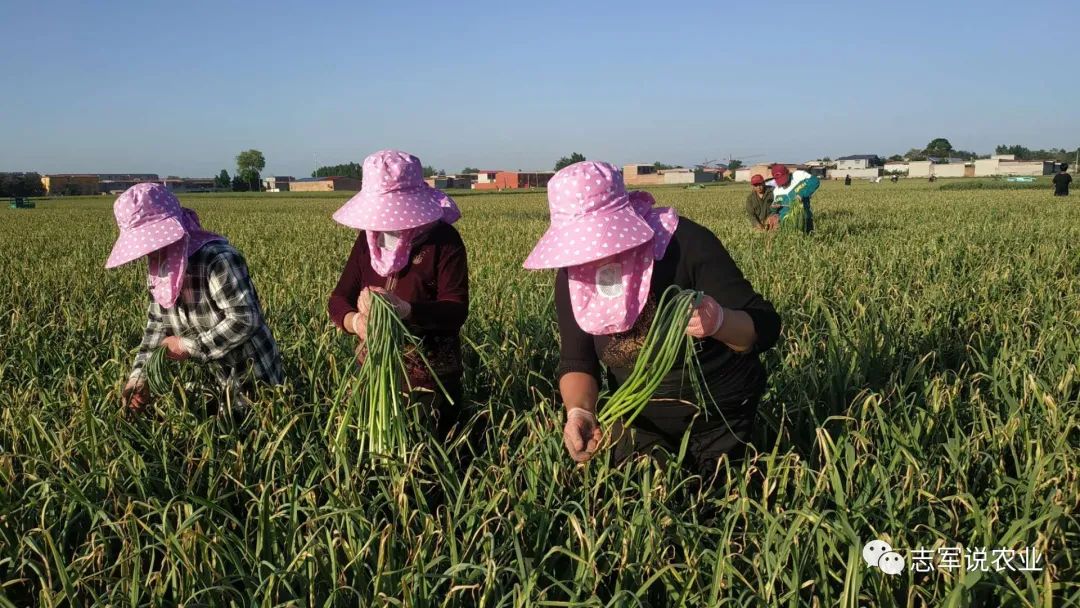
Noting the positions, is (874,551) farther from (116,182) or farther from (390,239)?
(116,182)

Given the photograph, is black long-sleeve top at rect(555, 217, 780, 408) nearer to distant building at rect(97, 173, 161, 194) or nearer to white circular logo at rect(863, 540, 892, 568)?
white circular logo at rect(863, 540, 892, 568)

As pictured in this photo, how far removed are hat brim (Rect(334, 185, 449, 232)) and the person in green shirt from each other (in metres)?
7.79

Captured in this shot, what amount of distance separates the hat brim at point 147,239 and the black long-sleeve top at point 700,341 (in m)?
1.38

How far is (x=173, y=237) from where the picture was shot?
244 cm

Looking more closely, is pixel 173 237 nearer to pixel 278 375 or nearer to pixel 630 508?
pixel 278 375

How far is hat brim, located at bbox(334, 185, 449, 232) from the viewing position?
2.41m

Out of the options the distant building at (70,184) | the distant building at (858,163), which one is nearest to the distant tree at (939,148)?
the distant building at (858,163)

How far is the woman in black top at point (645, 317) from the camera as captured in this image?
181 cm

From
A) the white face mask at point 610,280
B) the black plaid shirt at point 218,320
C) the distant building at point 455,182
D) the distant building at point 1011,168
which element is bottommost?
the black plaid shirt at point 218,320

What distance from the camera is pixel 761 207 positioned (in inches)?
385

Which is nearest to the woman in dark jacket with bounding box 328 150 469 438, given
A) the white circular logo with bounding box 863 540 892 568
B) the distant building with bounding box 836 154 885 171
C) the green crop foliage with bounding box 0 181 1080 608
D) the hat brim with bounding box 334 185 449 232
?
the hat brim with bounding box 334 185 449 232

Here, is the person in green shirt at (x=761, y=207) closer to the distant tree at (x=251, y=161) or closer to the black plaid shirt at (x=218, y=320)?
the black plaid shirt at (x=218, y=320)

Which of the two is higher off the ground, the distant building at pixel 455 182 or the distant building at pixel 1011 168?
the distant building at pixel 455 182

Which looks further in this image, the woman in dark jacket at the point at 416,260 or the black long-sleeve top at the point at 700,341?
the woman in dark jacket at the point at 416,260
